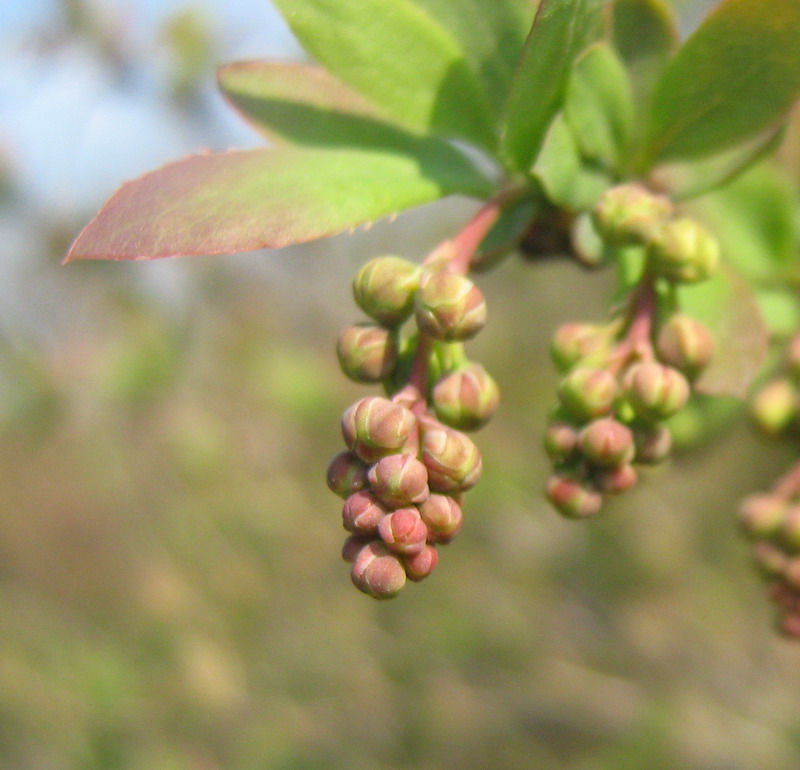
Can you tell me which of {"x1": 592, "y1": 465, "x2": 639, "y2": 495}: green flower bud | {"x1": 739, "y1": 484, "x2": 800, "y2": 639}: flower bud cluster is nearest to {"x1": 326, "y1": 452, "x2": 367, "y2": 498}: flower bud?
{"x1": 592, "y1": 465, "x2": 639, "y2": 495}: green flower bud

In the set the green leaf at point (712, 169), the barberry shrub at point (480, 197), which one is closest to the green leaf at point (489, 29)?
the barberry shrub at point (480, 197)

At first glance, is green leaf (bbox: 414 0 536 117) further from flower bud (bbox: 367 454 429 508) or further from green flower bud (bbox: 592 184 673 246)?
flower bud (bbox: 367 454 429 508)

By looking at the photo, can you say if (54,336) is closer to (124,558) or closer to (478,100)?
(478,100)

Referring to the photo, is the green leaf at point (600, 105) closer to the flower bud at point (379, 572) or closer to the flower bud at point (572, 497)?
the flower bud at point (572, 497)

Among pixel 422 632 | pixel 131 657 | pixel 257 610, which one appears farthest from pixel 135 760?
pixel 422 632

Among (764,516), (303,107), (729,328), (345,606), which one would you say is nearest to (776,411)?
(764,516)

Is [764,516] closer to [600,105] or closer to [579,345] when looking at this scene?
[579,345]
